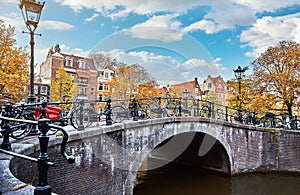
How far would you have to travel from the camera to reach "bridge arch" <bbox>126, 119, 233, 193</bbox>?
27.9 feet

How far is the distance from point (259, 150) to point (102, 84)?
72.6 ft

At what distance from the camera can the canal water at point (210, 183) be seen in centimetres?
1113

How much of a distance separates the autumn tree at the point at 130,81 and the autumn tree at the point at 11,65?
745 cm

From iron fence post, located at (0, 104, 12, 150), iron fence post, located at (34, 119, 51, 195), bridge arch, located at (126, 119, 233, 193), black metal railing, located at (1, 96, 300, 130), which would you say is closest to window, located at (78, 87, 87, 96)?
bridge arch, located at (126, 119, 233, 193)

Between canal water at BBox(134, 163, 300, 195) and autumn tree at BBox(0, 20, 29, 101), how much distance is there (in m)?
9.14

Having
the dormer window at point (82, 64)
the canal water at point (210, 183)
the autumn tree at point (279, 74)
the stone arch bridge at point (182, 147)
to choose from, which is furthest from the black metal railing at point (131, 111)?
the dormer window at point (82, 64)

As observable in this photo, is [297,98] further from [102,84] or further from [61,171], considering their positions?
[102,84]

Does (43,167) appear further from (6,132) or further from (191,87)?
(191,87)

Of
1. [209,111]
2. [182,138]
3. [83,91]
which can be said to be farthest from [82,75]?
[209,111]

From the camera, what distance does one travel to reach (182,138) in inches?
575

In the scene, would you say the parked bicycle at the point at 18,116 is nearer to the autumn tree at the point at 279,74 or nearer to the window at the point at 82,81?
the autumn tree at the point at 279,74

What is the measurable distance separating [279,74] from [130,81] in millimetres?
11600

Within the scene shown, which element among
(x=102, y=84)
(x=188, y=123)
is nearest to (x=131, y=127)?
(x=188, y=123)

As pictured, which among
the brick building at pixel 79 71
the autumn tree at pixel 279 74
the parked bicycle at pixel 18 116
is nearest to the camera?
the parked bicycle at pixel 18 116
